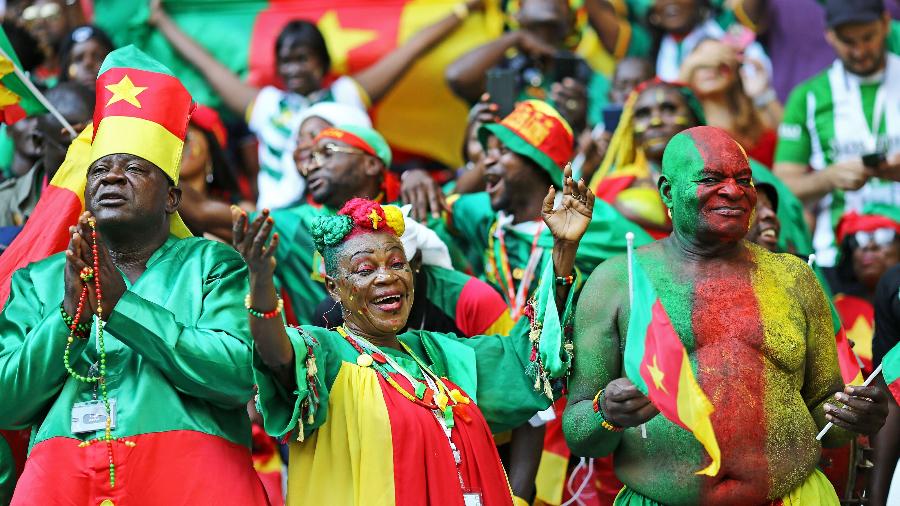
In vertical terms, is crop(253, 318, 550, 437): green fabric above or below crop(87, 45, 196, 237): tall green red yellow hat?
below

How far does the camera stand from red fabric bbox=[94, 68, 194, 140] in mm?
5359

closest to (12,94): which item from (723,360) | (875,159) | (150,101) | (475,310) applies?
(150,101)

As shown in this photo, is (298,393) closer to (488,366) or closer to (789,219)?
(488,366)

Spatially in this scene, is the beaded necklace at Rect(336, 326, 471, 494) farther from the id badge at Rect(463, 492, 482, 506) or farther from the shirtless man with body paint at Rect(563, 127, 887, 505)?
the shirtless man with body paint at Rect(563, 127, 887, 505)

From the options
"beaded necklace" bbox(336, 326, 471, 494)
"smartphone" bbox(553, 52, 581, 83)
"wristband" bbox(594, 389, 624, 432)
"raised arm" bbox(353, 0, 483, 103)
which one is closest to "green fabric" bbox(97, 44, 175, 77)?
"beaded necklace" bbox(336, 326, 471, 494)

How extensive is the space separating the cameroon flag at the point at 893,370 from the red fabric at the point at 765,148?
394 centimetres

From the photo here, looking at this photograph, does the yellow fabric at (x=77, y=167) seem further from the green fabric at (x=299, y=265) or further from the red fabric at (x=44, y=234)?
the green fabric at (x=299, y=265)

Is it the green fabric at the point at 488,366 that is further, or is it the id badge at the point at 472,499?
the green fabric at the point at 488,366

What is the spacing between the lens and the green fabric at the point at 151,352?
4.85 metres

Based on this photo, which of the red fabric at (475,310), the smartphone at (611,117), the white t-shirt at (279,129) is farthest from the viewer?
the white t-shirt at (279,129)

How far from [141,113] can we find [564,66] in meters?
4.07

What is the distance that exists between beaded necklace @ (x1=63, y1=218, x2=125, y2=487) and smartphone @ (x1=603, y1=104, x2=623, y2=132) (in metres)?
4.03

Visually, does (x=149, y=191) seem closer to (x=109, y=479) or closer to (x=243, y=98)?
(x=109, y=479)

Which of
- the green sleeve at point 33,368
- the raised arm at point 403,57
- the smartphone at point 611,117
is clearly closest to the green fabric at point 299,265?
the smartphone at point 611,117
